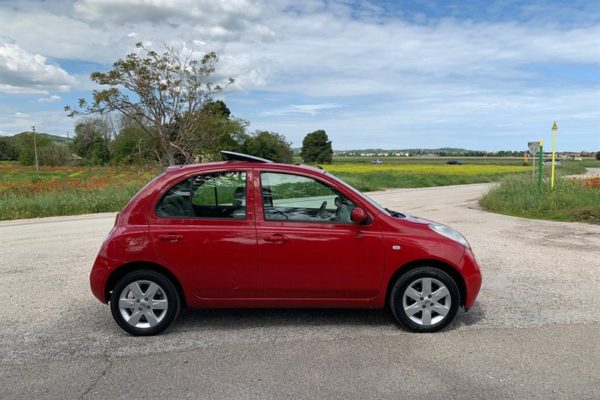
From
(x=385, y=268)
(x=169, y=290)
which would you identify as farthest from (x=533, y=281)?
(x=169, y=290)

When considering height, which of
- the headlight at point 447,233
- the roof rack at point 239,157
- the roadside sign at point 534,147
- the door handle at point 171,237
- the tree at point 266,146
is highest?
the tree at point 266,146

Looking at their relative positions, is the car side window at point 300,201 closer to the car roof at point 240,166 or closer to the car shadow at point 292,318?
the car roof at point 240,166

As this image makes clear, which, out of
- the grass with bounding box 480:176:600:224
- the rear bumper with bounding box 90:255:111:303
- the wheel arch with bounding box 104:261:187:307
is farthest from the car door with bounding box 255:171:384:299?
the grass with bounding box 480:176:600:224

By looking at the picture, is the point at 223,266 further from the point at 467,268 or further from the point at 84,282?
A: the point at 84,282

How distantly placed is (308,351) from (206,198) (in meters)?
1.71

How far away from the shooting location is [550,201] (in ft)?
46.5

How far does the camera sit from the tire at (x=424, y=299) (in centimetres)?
427

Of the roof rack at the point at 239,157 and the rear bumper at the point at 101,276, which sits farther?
the roof rack at the point at 239,157

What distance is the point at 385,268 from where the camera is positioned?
4.26 m

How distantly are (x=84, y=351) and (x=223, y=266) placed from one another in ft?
4.56

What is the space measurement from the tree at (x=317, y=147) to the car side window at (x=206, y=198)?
85.4 meters

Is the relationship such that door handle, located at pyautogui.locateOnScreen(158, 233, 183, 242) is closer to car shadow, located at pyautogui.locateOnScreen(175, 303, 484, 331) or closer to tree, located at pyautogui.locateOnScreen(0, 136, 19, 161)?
car shadow, located at pyautogui.locateOnScreen(175, 303, 484, 331)

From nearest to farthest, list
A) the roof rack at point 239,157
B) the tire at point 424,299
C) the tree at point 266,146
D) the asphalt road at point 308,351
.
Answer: the asphalt road at point 308,351
the tire at point 424,299
the roof rack at point 239,157
the tree at point 266,146

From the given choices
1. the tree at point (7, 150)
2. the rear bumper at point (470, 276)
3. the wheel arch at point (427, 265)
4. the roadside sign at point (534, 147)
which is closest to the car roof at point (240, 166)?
the wheel arch at point (427, 265)
